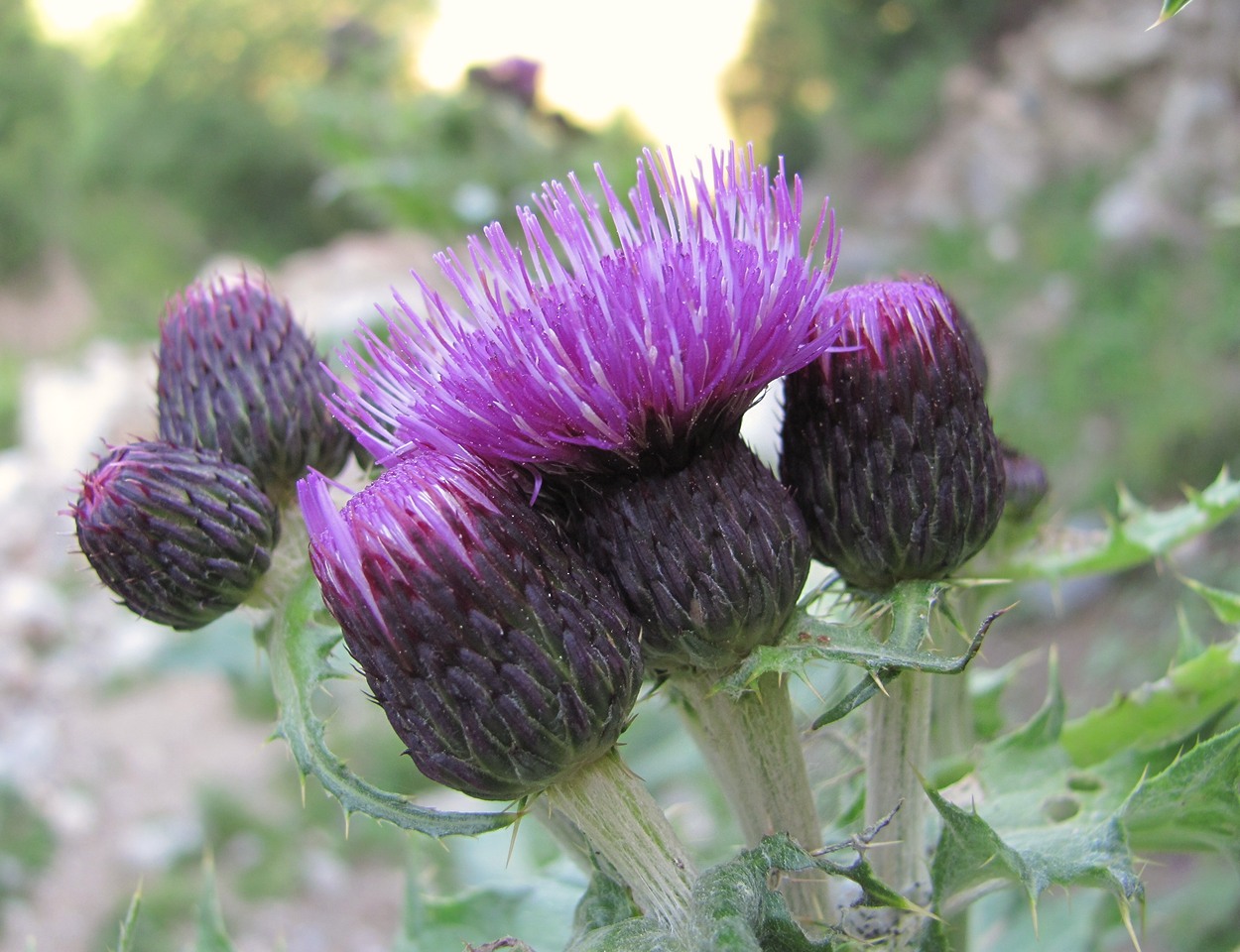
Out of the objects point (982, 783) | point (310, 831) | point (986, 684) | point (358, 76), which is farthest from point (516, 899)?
point (358, 76)

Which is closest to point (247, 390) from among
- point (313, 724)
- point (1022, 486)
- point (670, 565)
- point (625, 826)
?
point (313, 724)

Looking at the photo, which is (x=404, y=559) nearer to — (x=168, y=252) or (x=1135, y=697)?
(x=1135, y=697)

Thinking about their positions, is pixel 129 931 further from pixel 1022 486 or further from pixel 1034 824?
pixel 1022 486

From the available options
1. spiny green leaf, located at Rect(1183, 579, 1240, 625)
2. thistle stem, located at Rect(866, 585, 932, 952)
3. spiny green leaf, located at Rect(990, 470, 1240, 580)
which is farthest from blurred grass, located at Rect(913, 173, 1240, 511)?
thistle stem, located at Rect(866, 585, 932, 952)

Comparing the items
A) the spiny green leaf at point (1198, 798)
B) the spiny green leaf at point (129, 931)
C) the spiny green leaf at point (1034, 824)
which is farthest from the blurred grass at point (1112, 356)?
the spiny green leaf at point (129, 931)

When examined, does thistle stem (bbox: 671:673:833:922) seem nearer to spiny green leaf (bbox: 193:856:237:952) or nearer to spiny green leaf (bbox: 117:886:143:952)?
spiny green leaf (bbox: 117:886:143:952)
